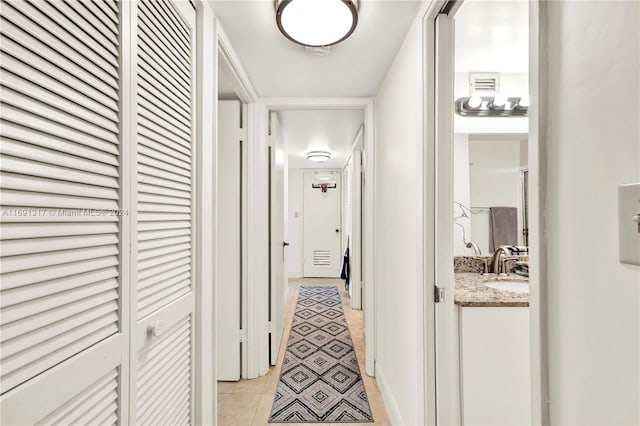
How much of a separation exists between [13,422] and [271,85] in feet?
7.05

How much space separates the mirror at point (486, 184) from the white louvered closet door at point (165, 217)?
180cm

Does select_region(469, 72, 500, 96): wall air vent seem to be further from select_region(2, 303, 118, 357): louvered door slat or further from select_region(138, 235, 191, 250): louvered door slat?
select_region(2, 303, 118, 357): louvered door slat

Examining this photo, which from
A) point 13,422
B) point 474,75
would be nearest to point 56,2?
point 13,422

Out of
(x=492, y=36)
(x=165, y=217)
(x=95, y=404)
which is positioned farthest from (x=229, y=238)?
(x=492, y=36)

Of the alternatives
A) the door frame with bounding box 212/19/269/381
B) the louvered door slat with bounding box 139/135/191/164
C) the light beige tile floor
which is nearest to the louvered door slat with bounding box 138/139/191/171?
the louvered door slat with bounding box 139/135/191/164

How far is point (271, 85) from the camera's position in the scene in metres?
2.27

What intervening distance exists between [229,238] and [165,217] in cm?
139

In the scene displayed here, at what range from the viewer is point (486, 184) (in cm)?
232

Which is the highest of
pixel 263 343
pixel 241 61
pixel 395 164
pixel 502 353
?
pixel 241 61

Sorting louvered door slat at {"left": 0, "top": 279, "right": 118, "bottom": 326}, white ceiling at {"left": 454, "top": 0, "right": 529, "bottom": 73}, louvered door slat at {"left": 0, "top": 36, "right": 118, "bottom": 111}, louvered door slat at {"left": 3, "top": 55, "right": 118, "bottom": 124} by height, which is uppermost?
white ceiling at {"left": 454, "top": 0, "right": 529, "bottom": 73}

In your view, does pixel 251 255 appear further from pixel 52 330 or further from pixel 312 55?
pixel 52 330

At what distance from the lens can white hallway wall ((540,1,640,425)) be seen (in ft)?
1.64

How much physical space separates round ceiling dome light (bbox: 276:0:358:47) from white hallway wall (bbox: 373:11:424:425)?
34cm

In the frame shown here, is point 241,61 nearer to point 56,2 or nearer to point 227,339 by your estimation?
point 56,2
